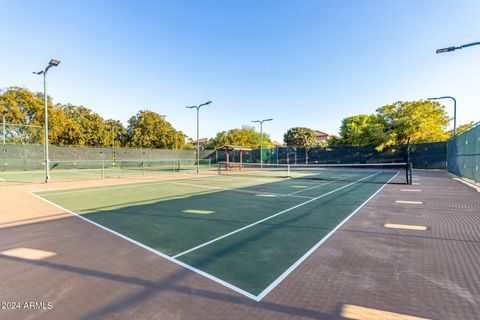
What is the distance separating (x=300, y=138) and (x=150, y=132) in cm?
5173

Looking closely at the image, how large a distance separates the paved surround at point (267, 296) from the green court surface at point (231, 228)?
273 millimetres

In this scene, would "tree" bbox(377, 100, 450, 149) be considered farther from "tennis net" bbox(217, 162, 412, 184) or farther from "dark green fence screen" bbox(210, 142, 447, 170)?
"tennis net" bbox(217, 162, 412, 184)

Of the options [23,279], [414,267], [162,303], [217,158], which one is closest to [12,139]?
[217,158]

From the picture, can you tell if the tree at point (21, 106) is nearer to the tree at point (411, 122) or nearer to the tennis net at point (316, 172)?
the tennis net at point (316, 172)

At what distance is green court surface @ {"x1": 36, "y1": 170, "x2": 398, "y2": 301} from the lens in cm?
374

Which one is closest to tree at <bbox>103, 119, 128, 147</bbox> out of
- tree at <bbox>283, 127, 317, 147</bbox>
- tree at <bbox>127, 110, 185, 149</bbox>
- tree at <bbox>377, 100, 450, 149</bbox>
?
tree at <bbox>127, 110, 185, 149</bbox>

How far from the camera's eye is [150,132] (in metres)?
53.8

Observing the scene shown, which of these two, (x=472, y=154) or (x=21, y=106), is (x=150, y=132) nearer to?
(x=21, y=106)

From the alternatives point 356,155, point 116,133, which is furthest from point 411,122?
point 116,133

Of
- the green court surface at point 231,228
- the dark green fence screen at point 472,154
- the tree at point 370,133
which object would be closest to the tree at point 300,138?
the tree at point 370,133

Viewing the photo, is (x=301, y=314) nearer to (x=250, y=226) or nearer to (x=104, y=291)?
(x=104, y=291)

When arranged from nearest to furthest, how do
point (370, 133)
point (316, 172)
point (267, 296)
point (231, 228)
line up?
point (267, 296) < point (231, 228) < point (316, 172) < point (370, 133)

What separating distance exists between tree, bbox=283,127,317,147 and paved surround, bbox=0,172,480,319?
8473 centimetres

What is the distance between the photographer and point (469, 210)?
768 centimetres
